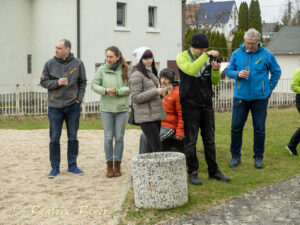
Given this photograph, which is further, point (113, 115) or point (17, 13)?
point (17, 13)

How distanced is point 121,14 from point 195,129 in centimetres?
1688

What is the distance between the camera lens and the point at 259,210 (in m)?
5.17

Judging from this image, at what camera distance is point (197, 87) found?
5.99 meters

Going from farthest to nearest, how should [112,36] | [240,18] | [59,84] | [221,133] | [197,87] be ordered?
[240,18]
[112,36]
[221,133]
[59,84]
[197,87]

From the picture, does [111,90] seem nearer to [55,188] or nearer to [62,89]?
[62,89]

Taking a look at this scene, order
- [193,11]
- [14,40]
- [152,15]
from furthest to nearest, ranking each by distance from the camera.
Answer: [193,11] → [152,15] → [14,40]

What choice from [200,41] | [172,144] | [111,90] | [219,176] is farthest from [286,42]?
[200,41]

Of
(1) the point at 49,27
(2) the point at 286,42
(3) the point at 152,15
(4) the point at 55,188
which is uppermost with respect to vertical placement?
(3) the point at 152,15

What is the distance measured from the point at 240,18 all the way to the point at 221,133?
170 feet

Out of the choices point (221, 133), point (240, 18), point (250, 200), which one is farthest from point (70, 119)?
point (240, 18)

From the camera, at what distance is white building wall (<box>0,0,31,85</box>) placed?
63.9ft

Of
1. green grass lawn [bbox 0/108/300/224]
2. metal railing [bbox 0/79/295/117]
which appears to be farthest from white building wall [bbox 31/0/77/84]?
green grass lawn [bbox 0/108/300/224]

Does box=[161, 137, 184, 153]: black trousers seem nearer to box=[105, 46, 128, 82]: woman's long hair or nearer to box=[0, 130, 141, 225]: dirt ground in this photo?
box=[0, 130, 141, 225]: dirt ground

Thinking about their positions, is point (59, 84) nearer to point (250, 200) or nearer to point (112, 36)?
point (250, 200)
